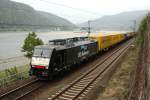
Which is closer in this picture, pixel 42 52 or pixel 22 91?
pixel 22 91

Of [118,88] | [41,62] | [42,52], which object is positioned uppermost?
[42,52]

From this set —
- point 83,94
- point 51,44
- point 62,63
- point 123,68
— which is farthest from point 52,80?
point 123,68

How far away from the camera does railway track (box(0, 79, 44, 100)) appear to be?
1573cm

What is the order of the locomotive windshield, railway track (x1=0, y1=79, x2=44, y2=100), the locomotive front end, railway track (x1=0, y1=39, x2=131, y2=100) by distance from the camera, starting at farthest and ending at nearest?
the locomotive windshield → the locomotive front end → railway track (x1=0, y1=39, x2=131, y2=100) → railway track (x1=0, y1=79, x2=44, y2=100)

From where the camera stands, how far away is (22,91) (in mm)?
17219

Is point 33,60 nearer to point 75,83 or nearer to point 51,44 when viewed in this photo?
point 51,44

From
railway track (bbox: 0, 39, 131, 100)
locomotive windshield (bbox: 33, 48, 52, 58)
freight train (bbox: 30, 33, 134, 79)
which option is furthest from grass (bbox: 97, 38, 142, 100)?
locomotive windshield (bbox: 33, 48, 52, 58)

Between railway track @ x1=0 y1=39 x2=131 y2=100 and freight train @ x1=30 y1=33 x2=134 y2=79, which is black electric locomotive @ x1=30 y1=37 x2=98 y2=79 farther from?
railway track @ x1=0 y1=39 x2=131 y2=100

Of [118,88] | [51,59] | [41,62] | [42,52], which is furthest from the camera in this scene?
[42,52]

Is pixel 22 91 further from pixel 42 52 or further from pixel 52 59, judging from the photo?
pixel 42 52

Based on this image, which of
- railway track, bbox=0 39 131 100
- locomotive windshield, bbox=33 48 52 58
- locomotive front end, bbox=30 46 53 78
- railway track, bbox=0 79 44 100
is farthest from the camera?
locomotive windshield, bbox=33 48 52 58

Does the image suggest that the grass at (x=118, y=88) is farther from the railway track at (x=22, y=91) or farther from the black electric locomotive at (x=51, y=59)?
the railway track at (x=22, y=91)

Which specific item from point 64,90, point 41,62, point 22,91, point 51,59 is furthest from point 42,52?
point 64,90

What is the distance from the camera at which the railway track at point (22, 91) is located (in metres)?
15.7
